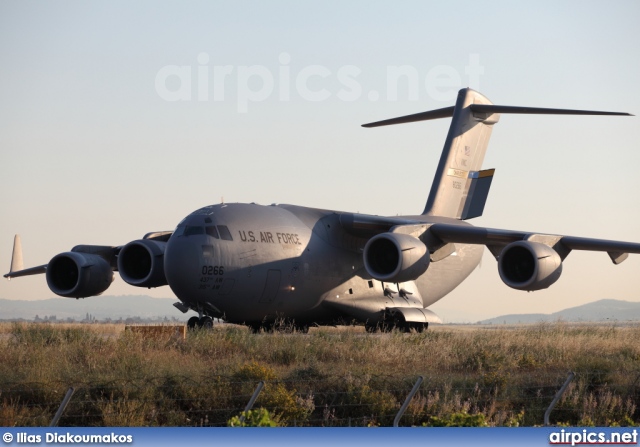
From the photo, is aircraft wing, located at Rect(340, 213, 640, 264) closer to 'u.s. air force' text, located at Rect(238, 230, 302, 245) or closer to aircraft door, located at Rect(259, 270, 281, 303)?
'u.s. air force' text, located at Rect(238, 230, 302, 245)

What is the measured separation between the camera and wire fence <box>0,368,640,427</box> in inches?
488

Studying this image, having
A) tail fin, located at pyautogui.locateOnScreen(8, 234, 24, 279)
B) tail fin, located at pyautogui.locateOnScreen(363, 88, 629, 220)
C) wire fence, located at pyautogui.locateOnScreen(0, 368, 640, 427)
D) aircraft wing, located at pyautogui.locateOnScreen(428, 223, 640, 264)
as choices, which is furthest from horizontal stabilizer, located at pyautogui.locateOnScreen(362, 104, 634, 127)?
wire fence, located at pyautogui.locateOnScreen(0, 368, 640, 427)

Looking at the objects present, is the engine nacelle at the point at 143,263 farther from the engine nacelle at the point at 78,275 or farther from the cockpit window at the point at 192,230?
the cockpit window at the point at 192,230

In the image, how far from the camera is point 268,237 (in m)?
23.4

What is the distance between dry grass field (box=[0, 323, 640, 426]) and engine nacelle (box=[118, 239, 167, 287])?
4.77 m

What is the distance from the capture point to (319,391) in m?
14.0

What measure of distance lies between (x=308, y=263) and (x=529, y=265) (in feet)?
17.5

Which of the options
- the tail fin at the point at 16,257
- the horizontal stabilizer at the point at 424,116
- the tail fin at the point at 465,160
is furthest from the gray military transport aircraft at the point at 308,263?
the tail fin at the point at 16,257

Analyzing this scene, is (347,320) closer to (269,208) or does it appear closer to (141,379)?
(269,208)

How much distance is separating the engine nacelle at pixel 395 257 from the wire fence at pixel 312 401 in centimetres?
825

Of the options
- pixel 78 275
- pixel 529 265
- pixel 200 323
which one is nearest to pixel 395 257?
pixel 529 265

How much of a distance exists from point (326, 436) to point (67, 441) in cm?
235

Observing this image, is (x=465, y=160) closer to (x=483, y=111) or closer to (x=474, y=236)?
(x=483, y=111)

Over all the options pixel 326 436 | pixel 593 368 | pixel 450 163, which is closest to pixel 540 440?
pixel 326 436
